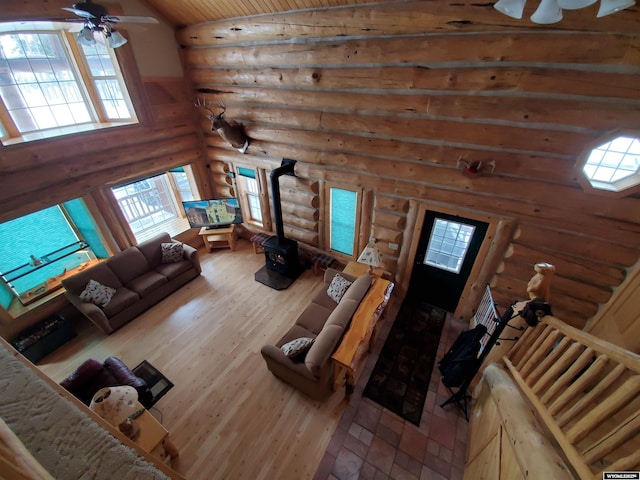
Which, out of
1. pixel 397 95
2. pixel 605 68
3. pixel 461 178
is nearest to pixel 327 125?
pixel 397 95

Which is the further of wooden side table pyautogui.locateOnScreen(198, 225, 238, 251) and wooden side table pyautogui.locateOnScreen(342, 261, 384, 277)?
wooden side table pyautogui.locateOnScreen(198, 225, 238, 251)

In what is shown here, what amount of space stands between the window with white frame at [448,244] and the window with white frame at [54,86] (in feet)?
20.7

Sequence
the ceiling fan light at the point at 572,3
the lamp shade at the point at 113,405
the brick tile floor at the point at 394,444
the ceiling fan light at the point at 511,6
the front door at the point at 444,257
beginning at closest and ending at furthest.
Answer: the ceiling fan light at the point at 572,3 < the ceiling fan light at the point at 511,6 < the lamp shade at the point at 113,405 < the brick tile floor at the point at 394,444 < the front door at the point at 444,257

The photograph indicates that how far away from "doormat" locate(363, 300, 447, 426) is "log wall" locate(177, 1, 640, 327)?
2.51 ft

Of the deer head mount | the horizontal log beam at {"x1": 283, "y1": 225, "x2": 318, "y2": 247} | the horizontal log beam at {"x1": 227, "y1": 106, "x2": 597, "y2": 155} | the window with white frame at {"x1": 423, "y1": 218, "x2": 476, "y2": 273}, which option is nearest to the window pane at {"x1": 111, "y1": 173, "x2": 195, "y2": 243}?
the deer head mount

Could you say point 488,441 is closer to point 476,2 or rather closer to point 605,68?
point 605,68

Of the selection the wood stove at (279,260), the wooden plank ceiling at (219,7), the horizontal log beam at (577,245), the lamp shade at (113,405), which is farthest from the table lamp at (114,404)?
the wooden plank ceiling at (219,7)

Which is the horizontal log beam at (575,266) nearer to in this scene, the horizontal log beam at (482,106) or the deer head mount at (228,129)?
the horizontal log beam at (482,106)

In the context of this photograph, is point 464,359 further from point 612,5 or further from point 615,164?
point 612,5

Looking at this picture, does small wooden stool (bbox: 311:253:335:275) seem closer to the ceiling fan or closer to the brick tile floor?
the brick tile floor

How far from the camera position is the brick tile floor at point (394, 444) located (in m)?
3.10

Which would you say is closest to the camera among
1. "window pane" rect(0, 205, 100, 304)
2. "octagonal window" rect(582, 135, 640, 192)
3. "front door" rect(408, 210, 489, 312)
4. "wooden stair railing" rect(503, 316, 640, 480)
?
"wooden stair railing" rect(503, 316, 640, 480)

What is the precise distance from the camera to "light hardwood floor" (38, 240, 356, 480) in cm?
327

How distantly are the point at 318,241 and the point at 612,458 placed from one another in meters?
4.86
